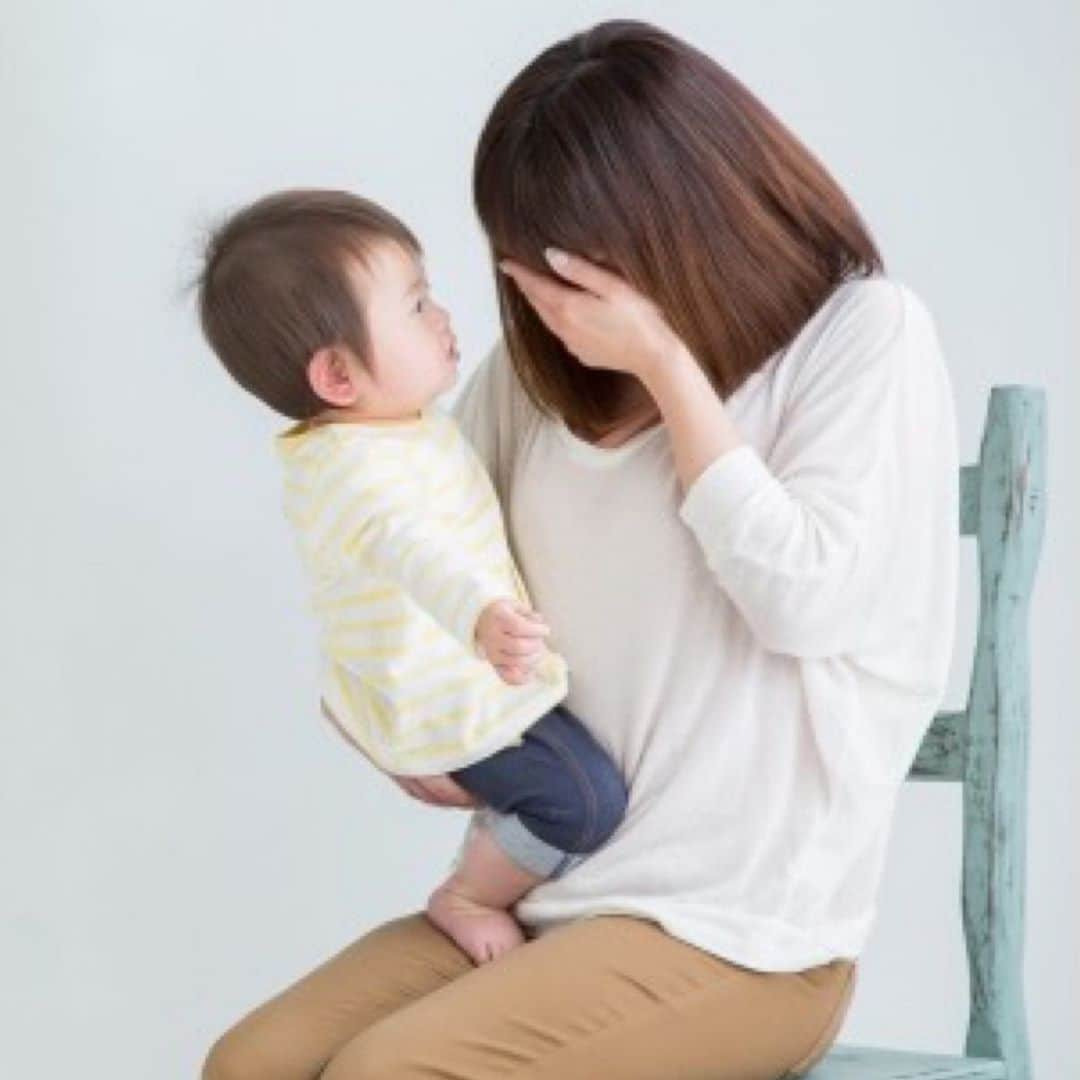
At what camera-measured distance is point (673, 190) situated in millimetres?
1673

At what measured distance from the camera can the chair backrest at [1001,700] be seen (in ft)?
6.14

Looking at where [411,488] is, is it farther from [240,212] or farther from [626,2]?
[626,2]

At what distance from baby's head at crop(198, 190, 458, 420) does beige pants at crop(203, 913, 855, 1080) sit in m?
0.40

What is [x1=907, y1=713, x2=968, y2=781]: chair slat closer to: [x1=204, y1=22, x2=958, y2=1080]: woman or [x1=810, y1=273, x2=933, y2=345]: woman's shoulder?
[x1=204, y1=22, x2=958, y2=1080]: woman

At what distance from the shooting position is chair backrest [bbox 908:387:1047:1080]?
1870 mm

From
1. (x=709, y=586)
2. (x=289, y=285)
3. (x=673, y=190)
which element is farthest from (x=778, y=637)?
(x=289, y=285)

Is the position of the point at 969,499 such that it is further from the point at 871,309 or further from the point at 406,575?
the point at 406,575

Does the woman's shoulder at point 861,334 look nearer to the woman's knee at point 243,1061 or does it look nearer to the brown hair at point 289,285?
the brown hair at point 289,285

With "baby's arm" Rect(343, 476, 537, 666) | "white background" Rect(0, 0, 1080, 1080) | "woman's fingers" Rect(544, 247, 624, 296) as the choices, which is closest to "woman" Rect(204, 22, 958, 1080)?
"woman's fingers" Rect(544, 247, 624, 296)

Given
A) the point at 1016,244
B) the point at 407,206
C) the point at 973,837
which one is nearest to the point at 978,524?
the point at 973,837

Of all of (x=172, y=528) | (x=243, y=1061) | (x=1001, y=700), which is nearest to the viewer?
(x=243, y=1061)

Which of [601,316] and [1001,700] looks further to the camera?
[1001,700]

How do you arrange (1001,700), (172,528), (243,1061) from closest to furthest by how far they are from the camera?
(243,1061), (1001,700), (172,528)

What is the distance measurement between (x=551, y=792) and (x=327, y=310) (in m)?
0.36
